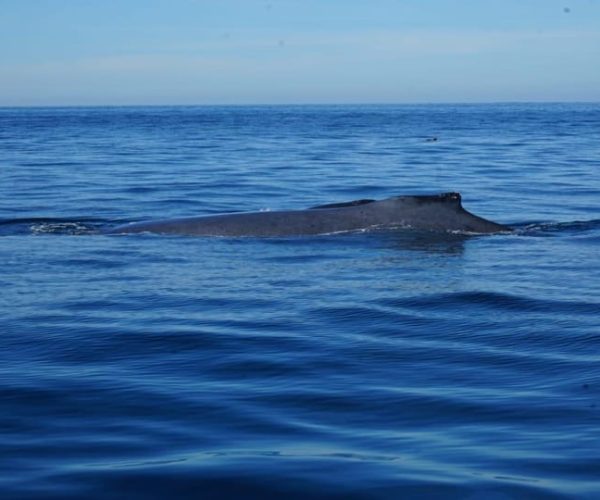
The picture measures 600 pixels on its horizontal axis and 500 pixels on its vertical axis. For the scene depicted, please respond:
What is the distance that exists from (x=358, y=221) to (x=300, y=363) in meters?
7.20

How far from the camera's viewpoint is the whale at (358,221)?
14.4 metres

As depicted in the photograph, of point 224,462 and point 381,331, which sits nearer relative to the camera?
point 224,462

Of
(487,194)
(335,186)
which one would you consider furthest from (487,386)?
(335,186)

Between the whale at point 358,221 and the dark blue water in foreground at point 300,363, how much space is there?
343 millimetres

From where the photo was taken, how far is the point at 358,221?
14.5 m

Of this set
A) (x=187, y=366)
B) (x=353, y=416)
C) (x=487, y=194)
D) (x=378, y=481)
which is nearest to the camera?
(x=378, y=481)

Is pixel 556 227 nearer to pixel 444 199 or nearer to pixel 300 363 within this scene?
pixel 444 199

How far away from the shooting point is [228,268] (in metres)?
11.9

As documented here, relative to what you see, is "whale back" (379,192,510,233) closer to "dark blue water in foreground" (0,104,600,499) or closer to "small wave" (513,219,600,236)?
"dark blue water in foreground" (0,104,600,499)

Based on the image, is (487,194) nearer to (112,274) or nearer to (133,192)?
(133,192)

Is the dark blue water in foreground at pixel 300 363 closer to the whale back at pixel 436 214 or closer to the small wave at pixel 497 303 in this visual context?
the small wave at pixel 497 303

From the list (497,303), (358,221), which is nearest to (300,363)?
(497,303)

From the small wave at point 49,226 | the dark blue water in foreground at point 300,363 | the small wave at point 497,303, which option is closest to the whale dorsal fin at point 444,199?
the dark blue water in foreground at point 300,363

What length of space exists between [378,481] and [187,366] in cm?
255
